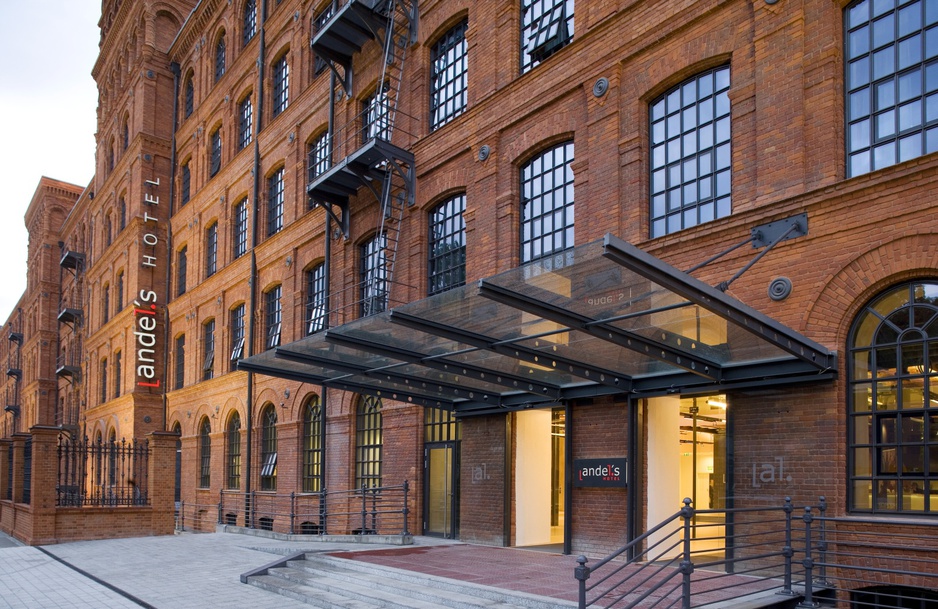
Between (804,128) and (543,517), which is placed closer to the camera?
(804,128)

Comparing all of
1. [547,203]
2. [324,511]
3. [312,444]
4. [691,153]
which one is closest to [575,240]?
[547,203]

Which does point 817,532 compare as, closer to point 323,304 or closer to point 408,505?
point 408,505

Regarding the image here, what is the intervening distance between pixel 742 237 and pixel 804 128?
1548mm

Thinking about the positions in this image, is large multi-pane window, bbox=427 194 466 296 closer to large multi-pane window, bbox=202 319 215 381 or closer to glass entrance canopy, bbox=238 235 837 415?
glass entrance canopy, bbox=238 235 837 415

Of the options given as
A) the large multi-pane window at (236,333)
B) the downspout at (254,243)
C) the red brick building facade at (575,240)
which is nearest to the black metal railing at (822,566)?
the red brick building facade at (575,240)

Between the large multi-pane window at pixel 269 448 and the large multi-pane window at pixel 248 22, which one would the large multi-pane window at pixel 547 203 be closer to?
the large multi-pane window at pixel 269 448

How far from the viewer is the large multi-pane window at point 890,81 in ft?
30.6

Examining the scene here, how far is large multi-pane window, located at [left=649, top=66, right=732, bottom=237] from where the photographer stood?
11578 mm

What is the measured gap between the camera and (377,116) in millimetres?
19219

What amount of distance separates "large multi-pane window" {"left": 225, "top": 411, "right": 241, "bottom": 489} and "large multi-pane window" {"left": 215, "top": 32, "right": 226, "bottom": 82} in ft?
41.3

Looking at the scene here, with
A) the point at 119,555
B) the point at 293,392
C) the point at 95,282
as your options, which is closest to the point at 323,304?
the point at 293,392

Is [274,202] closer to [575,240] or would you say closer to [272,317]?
[272,317]

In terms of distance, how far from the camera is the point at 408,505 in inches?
680

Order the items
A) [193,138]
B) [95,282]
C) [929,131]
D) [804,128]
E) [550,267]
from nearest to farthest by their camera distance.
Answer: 1. [550,267]
2. [929,131]
3. [804,128]
4. [193,138]
5. [95,282]
